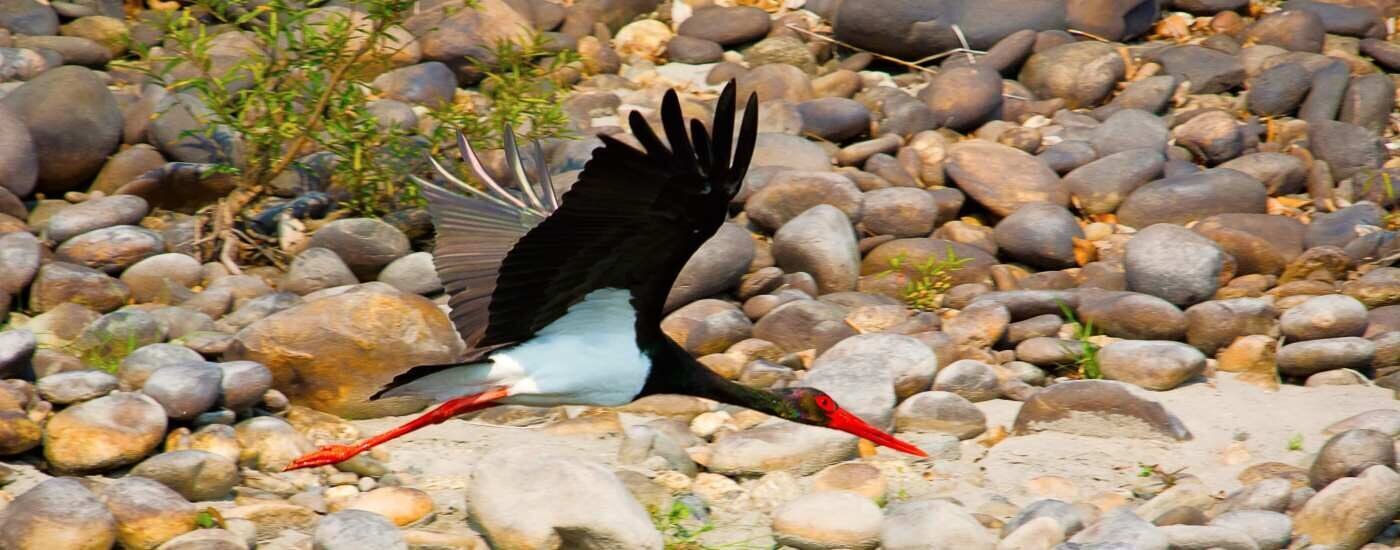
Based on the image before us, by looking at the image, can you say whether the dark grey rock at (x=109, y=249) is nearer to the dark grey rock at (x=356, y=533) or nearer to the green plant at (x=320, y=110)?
the green plant at (x=320, y=110)

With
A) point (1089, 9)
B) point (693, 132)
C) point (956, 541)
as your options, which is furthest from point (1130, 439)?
point (1089, 9)

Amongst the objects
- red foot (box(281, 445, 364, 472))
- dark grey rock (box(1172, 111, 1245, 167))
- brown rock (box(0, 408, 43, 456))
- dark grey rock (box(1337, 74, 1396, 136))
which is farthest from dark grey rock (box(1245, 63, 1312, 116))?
brown rock (box(0, 408, 43, 456))

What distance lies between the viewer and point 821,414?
4.89 meters

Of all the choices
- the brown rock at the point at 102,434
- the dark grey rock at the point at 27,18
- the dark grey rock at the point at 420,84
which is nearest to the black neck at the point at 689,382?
the brown rock at the point at 102,434

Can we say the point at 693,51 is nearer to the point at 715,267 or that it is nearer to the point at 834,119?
the point at 834,119

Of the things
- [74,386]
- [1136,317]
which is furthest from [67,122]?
[1136,317]

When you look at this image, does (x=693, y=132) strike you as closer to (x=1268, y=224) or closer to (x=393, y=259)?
(x=393, y=259)

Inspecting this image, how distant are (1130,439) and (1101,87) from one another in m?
3.32

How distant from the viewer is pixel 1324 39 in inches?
338

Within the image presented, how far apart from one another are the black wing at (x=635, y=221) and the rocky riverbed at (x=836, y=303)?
48cm

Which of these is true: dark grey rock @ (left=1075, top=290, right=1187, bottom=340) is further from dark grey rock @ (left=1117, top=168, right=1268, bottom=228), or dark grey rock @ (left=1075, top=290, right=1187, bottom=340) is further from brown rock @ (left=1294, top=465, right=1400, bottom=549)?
brown rock @ (left=1294, top=465, right=1400, bottom=549)

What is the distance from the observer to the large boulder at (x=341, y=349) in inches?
207

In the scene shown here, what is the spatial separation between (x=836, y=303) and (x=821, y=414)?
5.03 ft

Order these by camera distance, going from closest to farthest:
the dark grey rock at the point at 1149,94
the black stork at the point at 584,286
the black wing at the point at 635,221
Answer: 1. the black wing at the point at 635,221
2. the black stork at the point at 584,286
3. the dark grey rock at the point at 1149,94
